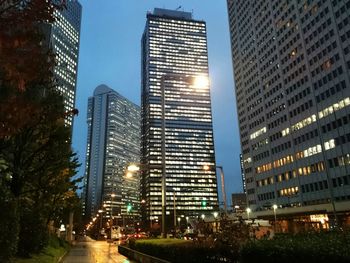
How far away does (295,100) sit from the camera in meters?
98.9

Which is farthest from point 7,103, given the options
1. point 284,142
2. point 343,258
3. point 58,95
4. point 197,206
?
point 197,206

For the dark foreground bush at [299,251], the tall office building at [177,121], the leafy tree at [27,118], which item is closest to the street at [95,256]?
the leafy tree at [27,118]

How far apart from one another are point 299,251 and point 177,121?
160ft

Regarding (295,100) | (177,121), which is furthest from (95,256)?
(295,100)

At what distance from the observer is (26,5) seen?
6.17 metres

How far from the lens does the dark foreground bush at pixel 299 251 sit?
22.8ft

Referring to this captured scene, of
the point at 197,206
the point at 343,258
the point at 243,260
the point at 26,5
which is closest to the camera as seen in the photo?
the point at 26,5

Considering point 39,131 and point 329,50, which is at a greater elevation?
point 329,50

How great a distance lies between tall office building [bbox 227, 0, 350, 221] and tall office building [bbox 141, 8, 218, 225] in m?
18.1

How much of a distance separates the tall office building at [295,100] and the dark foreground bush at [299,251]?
5524 cm

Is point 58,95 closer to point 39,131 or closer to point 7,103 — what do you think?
point 39,131

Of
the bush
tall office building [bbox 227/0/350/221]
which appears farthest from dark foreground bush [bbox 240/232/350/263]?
tall office building [bbox 227/0/350/221]

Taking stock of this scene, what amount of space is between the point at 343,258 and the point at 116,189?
538ft

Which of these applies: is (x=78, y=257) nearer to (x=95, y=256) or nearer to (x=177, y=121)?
(x=95, y=256)
